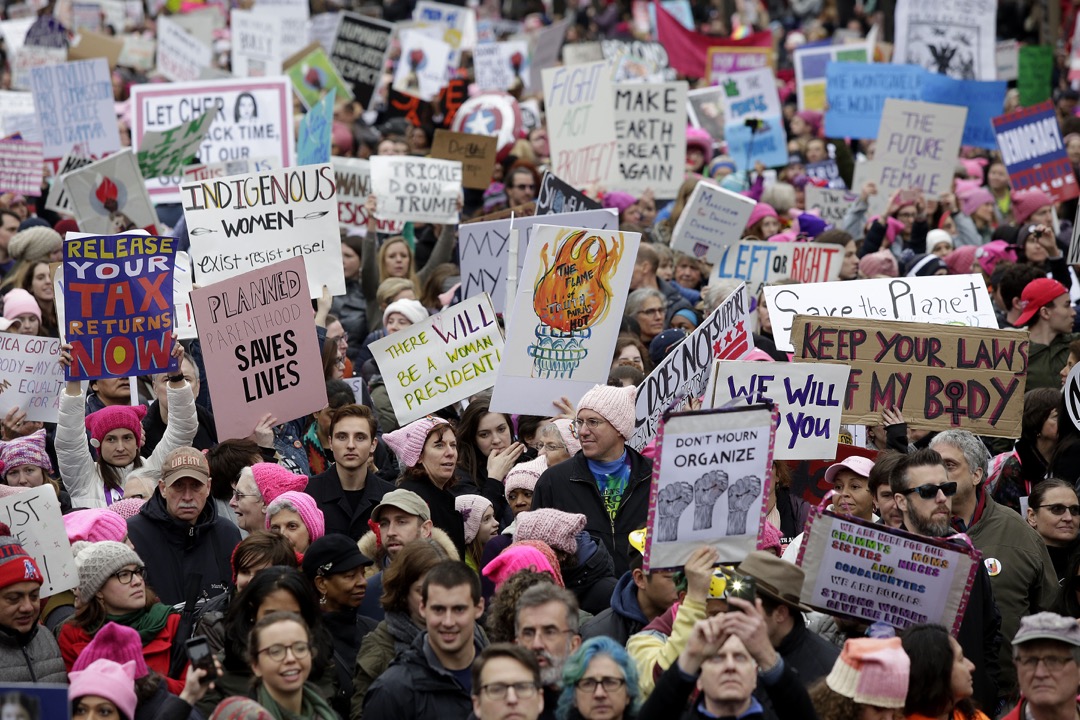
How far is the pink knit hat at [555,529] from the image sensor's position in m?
6.73

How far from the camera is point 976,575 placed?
6.47 metres

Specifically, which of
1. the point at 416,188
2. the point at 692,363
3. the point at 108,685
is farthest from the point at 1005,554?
the point at 416,188

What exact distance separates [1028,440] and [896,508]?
6.73 feet

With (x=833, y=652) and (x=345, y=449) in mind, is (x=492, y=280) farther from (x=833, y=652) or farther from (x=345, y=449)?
(x=833, y=652)

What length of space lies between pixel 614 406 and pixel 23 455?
2.80m

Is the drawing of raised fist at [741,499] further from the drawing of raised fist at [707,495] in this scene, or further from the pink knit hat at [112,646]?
the pink knit hat at [112,646]

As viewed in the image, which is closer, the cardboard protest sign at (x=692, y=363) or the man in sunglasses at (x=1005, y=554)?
the man in sunglasses at (x=1005, y=554)

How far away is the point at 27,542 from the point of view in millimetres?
6742

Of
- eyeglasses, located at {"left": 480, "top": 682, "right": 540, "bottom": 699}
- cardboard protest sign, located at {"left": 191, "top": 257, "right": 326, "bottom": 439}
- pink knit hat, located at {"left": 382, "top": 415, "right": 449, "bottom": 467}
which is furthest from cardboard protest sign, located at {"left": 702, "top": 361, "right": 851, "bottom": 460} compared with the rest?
eyeglasses, located at {"left": 480, "top": 682, "right": 540, "bottom": 699}

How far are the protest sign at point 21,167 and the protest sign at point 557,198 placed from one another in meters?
5.33

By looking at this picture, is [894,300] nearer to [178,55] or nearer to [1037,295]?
[1037,295]

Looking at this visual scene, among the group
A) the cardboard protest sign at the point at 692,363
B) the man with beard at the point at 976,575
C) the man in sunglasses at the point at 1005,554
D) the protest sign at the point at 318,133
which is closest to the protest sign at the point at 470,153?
the protest sign at the point at 318,133

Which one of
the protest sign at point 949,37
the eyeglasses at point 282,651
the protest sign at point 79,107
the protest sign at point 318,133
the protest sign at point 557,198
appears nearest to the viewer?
the eyeglasses at point 282,651

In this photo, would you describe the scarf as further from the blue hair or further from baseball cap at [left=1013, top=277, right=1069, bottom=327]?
baseball cap at [left=1013, top=277, right=1069, bottom=327]
